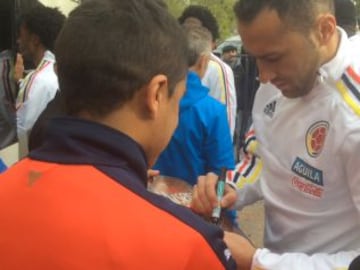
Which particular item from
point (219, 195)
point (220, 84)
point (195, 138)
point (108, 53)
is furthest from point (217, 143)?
point (220, 84)

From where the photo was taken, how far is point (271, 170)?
1.93m

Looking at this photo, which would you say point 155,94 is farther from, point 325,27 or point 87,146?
point 325,27

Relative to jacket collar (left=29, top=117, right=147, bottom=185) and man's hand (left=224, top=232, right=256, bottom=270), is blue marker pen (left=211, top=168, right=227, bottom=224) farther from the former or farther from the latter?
jacket collar (left=29, top=117, right=147, bottom=185)

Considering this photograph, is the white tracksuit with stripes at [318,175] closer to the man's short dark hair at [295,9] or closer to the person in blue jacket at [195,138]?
the man's short dark hair at [295,9]

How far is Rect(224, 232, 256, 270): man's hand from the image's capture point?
1.66 m

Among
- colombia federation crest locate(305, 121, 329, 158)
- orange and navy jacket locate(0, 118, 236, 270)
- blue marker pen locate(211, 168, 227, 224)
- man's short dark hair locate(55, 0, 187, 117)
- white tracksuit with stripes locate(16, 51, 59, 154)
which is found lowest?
white tracksuit with stripes locate(16, 51, 59, 154)

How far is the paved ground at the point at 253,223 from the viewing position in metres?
5.44

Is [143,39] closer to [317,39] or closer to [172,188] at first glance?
[317,39]

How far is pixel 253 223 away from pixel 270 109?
3845 millimetres

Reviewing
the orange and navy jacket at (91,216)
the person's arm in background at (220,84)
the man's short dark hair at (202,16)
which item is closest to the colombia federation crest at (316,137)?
the orange and navy jacket at (91,216)

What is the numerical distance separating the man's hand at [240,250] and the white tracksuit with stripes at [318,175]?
0.03m

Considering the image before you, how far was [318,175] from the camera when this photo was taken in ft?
5.61

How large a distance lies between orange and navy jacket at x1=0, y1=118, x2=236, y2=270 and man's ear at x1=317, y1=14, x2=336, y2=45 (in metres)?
0.88

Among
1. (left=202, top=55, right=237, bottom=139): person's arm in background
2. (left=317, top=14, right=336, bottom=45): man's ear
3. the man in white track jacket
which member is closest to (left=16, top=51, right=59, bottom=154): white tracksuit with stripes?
(left=202, top=55, right=237, bottom=139): person's arm in background
